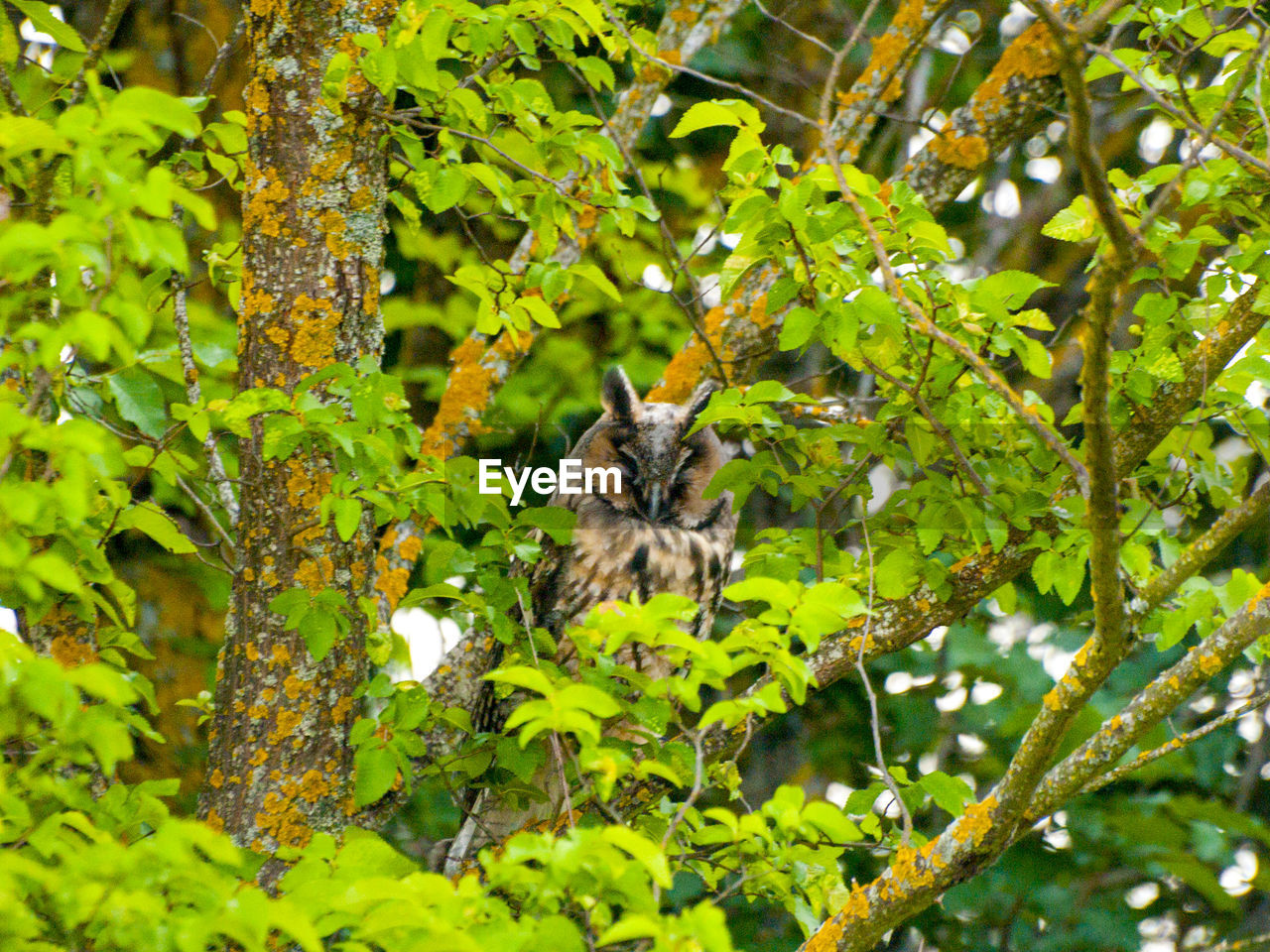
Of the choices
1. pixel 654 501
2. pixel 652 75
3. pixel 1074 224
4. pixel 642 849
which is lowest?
pixel 654 501

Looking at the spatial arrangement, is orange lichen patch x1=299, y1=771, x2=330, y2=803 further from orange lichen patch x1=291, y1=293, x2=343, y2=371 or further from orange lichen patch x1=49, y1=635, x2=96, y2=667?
orange lichen patch x1=291, y1=293, x2=343, y2=371

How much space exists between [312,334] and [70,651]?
0.75 metres

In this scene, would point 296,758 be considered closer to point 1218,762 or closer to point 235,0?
point 1218,762

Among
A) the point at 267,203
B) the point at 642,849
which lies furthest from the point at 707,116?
the point at 642,849

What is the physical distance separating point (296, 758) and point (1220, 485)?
1.91 m

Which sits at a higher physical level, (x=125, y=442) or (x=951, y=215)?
(x=951, y=215)

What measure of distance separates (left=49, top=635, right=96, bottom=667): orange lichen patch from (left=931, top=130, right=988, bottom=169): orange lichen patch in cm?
260

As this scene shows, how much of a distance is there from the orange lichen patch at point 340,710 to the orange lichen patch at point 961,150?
90.4 inches

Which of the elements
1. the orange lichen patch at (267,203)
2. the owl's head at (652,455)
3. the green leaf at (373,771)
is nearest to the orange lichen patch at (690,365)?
the owl's head at (652,455)

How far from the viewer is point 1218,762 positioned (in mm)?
4594

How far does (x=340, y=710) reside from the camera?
236 cm

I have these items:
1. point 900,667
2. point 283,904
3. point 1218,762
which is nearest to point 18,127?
point 283,904

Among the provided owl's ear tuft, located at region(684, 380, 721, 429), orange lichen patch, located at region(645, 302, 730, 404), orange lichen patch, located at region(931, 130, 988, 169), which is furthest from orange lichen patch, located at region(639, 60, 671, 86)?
owl's ear tuft, located at region(684, 380, 721, 429)

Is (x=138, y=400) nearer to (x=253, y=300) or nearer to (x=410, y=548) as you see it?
(x=253, y=300)
